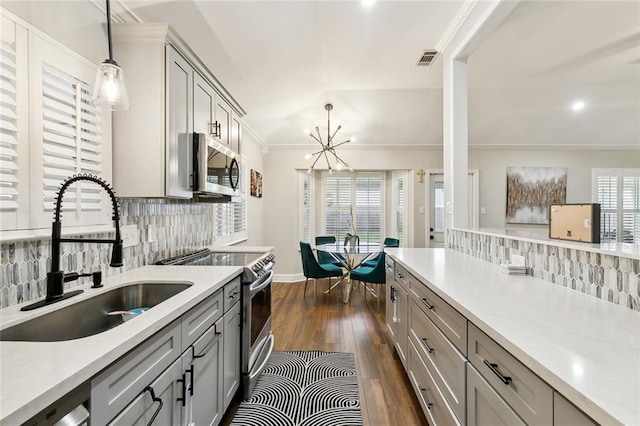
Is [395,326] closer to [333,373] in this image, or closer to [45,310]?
[333,373]

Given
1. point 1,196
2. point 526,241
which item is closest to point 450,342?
point 526,241

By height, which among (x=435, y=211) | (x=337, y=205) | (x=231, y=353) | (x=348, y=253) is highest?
(x=337, y=205)

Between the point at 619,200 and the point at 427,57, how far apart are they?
16.0ft

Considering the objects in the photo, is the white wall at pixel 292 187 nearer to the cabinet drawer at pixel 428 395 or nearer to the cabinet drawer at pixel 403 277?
the cabinet drawer at pixel 403 277

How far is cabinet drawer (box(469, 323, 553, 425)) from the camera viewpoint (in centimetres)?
77

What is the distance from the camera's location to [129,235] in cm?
179

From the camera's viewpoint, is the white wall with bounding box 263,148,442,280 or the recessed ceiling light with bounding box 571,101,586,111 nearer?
the recessed ceiling light with bounding box 571,101,586,111

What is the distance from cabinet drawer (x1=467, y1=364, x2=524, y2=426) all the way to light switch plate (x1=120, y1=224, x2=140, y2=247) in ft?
6.32

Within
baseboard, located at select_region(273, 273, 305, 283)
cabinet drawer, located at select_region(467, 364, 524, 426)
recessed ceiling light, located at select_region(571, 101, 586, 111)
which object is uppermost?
recessed ceiling light, located at select_region(571, 101, 586, 111)

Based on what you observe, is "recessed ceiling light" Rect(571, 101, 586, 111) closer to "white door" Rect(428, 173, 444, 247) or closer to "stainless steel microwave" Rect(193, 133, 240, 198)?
"white door" Rect(428, 173, 444, 247)

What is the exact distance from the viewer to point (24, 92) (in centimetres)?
116

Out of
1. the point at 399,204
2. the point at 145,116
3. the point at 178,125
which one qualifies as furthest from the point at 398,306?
the point at 399,204

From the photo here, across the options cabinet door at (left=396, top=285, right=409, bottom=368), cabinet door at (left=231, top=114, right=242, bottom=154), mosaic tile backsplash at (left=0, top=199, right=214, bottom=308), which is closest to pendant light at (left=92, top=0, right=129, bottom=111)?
mosaic tile backsplash at (left=0, top=199, right=214, bottom=308)

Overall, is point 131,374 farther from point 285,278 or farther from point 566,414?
point 285,278
